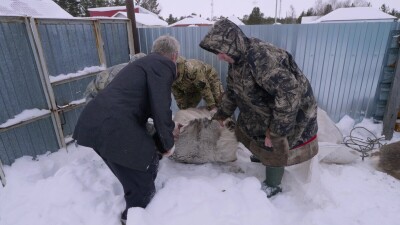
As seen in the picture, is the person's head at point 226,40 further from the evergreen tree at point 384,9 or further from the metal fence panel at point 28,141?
the evergreen tree at point 384,9

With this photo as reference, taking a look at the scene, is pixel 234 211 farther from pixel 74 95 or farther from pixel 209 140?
pixel 74 95

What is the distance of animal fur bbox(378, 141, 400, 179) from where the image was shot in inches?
114

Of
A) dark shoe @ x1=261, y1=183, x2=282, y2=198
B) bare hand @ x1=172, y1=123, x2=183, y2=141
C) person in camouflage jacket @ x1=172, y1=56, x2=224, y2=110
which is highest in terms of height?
person in camouflage jacket @ x1=172, y1=56, x2=224, y2=110

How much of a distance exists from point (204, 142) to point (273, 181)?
83cm

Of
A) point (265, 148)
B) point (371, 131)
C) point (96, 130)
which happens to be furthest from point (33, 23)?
point (371, 131)

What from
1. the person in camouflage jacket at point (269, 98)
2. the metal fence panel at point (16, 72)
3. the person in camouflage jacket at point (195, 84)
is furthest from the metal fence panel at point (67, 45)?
the person in camouflage jacket at point (269, 98)

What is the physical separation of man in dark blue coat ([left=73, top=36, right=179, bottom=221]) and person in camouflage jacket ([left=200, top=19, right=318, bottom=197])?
1.65 ft

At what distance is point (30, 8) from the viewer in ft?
26.3

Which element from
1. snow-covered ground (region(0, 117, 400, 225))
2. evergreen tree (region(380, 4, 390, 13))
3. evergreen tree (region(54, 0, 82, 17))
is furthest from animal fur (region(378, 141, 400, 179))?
evergreen tree (region(380, 4, 390, 13))

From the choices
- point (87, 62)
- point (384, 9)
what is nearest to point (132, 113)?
point (87, 62)

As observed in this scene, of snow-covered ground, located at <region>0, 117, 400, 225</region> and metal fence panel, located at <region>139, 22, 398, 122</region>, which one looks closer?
snow-covered ground, located at <region>0, 117, 400, 225</region>

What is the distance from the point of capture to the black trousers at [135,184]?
191cm

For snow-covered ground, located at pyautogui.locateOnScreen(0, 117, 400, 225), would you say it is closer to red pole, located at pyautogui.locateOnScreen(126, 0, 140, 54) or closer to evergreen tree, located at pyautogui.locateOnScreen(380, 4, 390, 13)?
red pole, located at pyautogui.locateOnScreen(126, 0, 140, 54)

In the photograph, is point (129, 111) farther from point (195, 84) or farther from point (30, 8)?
point (30, 8)
